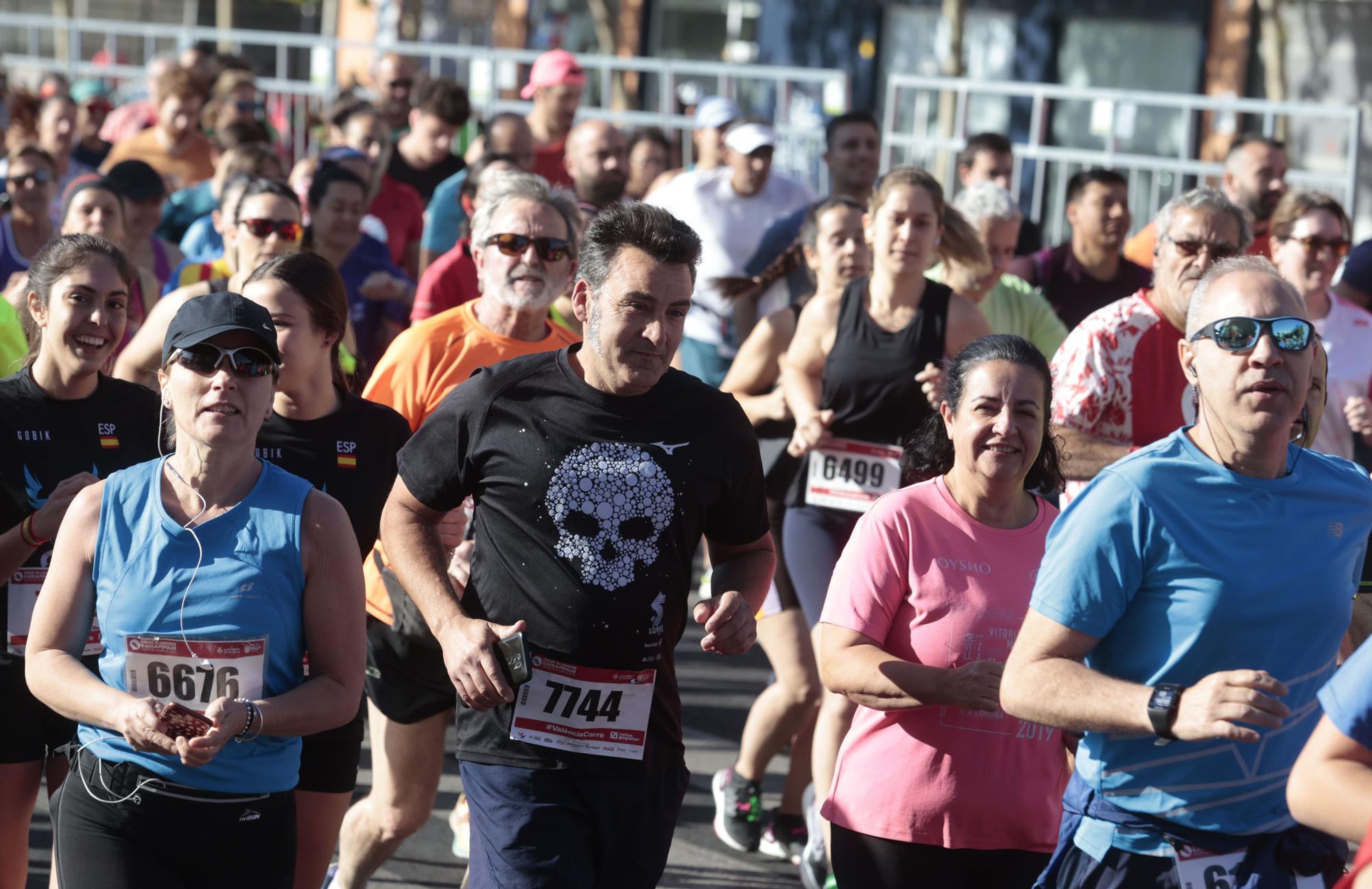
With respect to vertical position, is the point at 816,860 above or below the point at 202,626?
below

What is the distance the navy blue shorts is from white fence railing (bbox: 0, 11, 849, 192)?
9045mm

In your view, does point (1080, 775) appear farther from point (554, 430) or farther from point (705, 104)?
point (705, 104)

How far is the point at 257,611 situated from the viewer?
10.9ft

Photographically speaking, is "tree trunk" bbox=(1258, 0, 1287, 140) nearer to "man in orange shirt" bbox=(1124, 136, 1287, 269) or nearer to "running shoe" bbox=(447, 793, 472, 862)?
"man in orange shirt" bbox=(1124, 136, 1287, 269)

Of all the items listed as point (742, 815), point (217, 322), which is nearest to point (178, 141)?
point (742, 815)

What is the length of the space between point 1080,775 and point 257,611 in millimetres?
1589

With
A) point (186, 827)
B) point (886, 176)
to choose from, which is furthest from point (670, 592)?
point (886, 176)

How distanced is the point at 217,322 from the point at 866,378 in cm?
275

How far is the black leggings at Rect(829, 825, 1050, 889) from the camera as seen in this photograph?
12.1 ft

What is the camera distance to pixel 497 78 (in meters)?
15.1

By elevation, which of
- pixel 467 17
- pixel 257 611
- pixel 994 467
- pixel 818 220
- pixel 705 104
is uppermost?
pixel 467 17

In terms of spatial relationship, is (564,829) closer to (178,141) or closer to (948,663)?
(948,663)

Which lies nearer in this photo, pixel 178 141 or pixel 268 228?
pixel 268 228

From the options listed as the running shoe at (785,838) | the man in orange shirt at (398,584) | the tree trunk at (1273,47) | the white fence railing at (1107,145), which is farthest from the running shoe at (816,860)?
the tree trunk at (1273,47)
